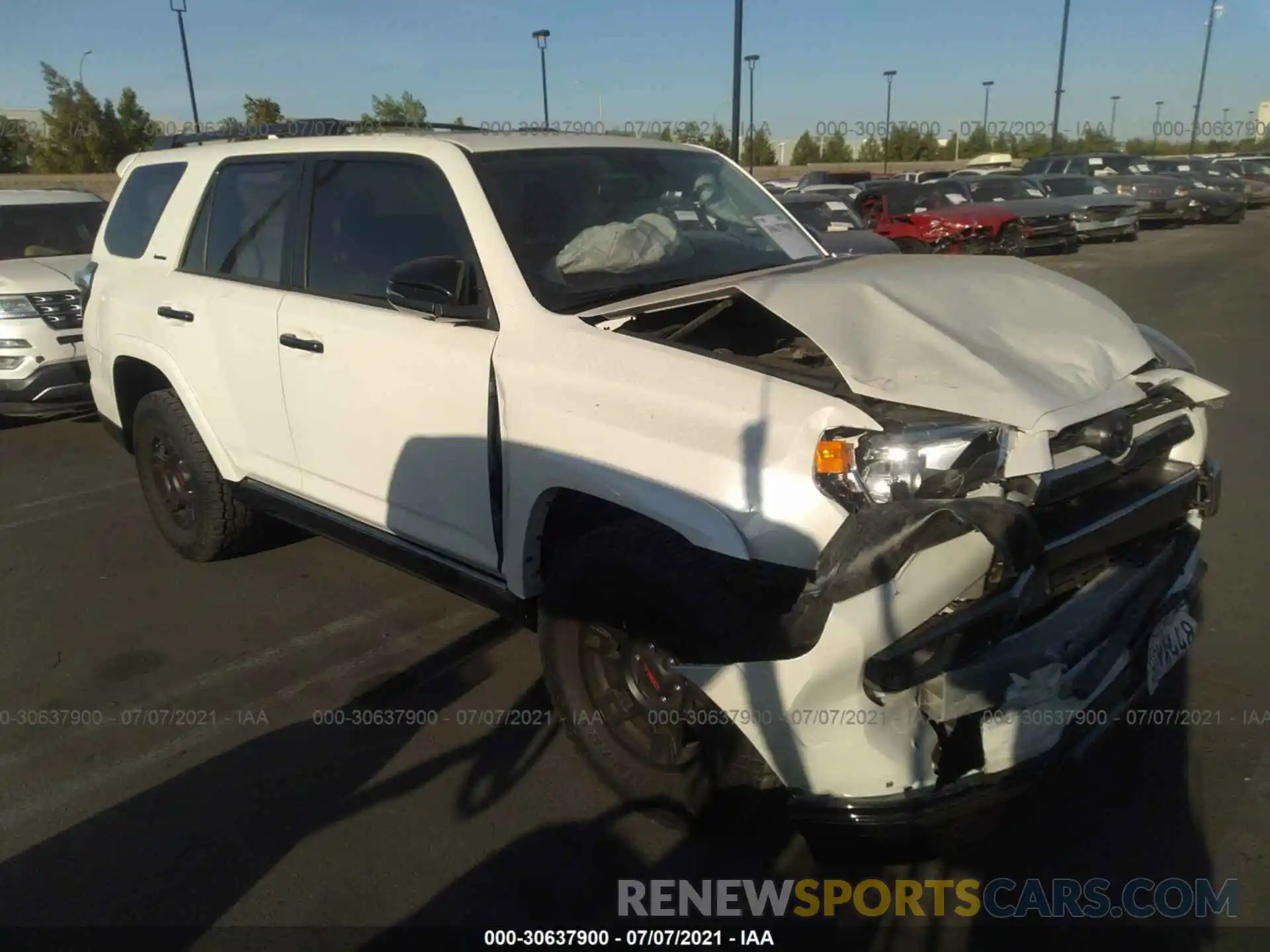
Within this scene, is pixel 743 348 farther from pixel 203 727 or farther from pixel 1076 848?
pixel 203 727

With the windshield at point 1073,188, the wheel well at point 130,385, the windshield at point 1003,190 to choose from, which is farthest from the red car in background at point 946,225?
the wheel well at point 130,385

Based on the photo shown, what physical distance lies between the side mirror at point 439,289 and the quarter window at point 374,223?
0.59 feet

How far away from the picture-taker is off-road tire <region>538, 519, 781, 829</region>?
253cm

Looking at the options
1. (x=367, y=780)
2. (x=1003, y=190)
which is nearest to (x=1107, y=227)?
(x=1003, y=190)

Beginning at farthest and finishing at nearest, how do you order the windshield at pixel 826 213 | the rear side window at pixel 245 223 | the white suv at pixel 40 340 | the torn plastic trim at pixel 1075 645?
the windshield at pixel 826 213 < the white suv at pixel 40 340 < the rear side window at pixel 245 223 < the torn plastic trim at pixel 1075 645

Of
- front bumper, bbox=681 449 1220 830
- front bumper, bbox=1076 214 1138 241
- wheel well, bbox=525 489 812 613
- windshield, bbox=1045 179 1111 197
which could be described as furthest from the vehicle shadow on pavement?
windshield, bbox=1045 179 1111 197

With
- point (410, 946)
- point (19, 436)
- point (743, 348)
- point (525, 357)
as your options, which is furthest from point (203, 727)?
point (19, 436)

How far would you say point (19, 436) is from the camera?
26.1ft

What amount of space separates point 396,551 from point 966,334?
214 cm

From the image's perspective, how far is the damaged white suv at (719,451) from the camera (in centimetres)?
228

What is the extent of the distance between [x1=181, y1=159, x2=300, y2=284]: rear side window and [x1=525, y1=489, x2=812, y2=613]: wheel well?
179cm

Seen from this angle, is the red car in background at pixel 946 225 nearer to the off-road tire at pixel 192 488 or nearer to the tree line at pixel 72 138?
the off-road tire at pixel 192 488

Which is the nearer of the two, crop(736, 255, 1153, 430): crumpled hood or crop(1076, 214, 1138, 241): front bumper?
crop(736, 255, 1153, 430): crumpled hood

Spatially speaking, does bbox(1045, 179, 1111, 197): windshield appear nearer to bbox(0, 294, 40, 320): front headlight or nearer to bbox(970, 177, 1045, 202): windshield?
bbox(970, 177, 1045, 202): windshield
